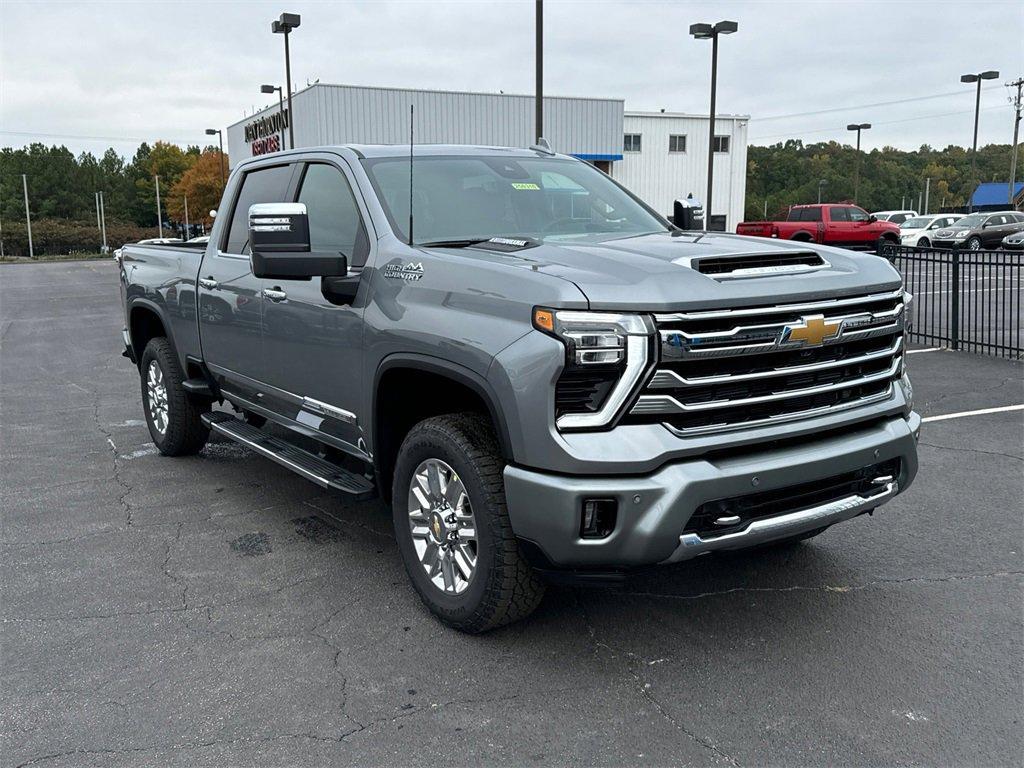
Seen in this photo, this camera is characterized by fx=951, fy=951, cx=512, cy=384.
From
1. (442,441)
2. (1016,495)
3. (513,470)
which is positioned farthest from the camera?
(1016,495)

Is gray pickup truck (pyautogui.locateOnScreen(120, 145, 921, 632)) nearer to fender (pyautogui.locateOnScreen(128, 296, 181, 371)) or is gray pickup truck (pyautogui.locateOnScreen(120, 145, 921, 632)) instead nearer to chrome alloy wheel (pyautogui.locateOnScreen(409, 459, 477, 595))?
chrome alloy wheel (pyautogui.locateOnScreen(409, 459, 477, 595))

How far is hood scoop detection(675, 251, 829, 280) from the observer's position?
349 centimetres

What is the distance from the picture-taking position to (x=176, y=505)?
5.73 meters

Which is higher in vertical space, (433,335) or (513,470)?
(433,335)

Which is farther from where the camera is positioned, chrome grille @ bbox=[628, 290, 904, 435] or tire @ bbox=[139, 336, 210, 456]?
tire @ bbox=[139, 336, 210, 456]

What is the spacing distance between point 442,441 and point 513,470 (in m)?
0.46

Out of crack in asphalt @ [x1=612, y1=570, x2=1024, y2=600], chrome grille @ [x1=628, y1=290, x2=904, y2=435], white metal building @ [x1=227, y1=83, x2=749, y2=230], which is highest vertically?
white metal building @ [x1=227, y1=83, x2=749, y2=230]

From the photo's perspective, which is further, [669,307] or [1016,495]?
[1016,495]

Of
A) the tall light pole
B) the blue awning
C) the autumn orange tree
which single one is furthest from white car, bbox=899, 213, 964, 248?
the autumn orange tree

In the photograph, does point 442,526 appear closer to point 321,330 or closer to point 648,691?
point 648,691

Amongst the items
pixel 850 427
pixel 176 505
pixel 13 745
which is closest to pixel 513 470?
pixel 850 427

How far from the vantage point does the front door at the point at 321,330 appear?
14.2 ft

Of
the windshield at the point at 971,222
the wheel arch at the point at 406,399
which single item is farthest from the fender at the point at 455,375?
the windshield at the point at 971,222

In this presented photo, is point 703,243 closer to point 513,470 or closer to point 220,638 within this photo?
point 513,470
